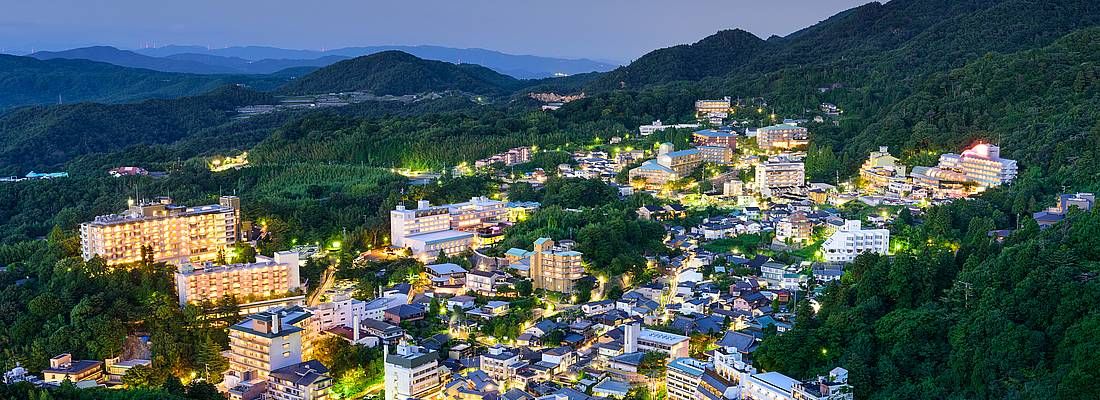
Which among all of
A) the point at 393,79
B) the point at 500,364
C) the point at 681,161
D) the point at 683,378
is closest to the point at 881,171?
the point at 681,161

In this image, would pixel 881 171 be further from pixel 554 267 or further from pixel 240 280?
pixel 240 280

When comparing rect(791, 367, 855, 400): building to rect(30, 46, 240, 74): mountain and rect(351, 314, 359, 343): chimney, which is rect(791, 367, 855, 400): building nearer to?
rect(351, 314, 359, 343): chimney

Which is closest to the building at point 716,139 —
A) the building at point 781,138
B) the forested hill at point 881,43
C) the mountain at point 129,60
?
the building at point 781,138

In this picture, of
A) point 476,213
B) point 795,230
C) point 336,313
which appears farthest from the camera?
point 476,213

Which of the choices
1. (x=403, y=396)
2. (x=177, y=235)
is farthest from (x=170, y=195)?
(x=403, y=396)

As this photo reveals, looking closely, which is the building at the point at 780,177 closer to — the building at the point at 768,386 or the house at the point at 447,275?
the house at the point at 447,275

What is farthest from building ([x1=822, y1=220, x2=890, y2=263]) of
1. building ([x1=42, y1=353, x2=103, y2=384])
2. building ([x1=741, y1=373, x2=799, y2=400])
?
building ([x1=42, y1=353, x2=103, y2=384])
